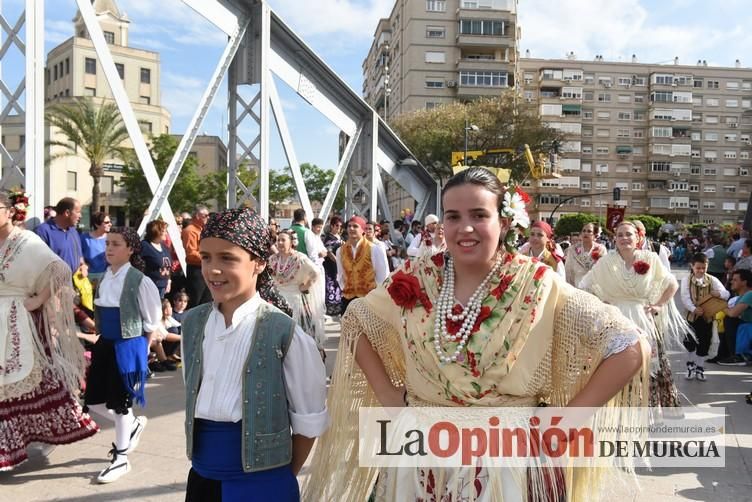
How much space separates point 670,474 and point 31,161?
567 centimetres

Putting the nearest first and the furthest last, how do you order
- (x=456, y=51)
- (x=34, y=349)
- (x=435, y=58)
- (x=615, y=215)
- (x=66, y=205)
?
1. (x=34, y=349)
2. (x=66, y=205)
3. (x=615, y=215)
4. (x=435, y=58)
5. (x=456, y=51)

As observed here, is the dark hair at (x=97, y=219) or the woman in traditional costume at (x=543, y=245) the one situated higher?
the dark hair at (x=97, y=219)

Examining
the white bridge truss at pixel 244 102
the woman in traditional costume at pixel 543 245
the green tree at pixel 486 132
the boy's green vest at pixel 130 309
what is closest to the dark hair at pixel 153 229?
the white bridge truss at pixel 244 102

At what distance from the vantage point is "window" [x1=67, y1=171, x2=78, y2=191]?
147 ft

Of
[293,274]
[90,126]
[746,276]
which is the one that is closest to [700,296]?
[746,276]

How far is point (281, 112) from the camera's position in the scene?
396 inches

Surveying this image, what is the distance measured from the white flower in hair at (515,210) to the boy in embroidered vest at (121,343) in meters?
2.97

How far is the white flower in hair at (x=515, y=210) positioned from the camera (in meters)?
2.17

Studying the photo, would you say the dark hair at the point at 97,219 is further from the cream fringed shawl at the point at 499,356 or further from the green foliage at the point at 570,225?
the green foliage at the point at 570,225

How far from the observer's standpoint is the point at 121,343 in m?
4.23

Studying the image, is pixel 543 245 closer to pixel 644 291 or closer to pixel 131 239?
pixel 644 291

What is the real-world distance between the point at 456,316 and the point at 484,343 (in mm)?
139

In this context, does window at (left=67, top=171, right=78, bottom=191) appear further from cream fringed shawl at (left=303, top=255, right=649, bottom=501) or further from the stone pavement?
cream fringed shawl at (left=303, top=255, right=649, bottom=501)

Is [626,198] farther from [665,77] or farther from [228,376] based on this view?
[228,376]
